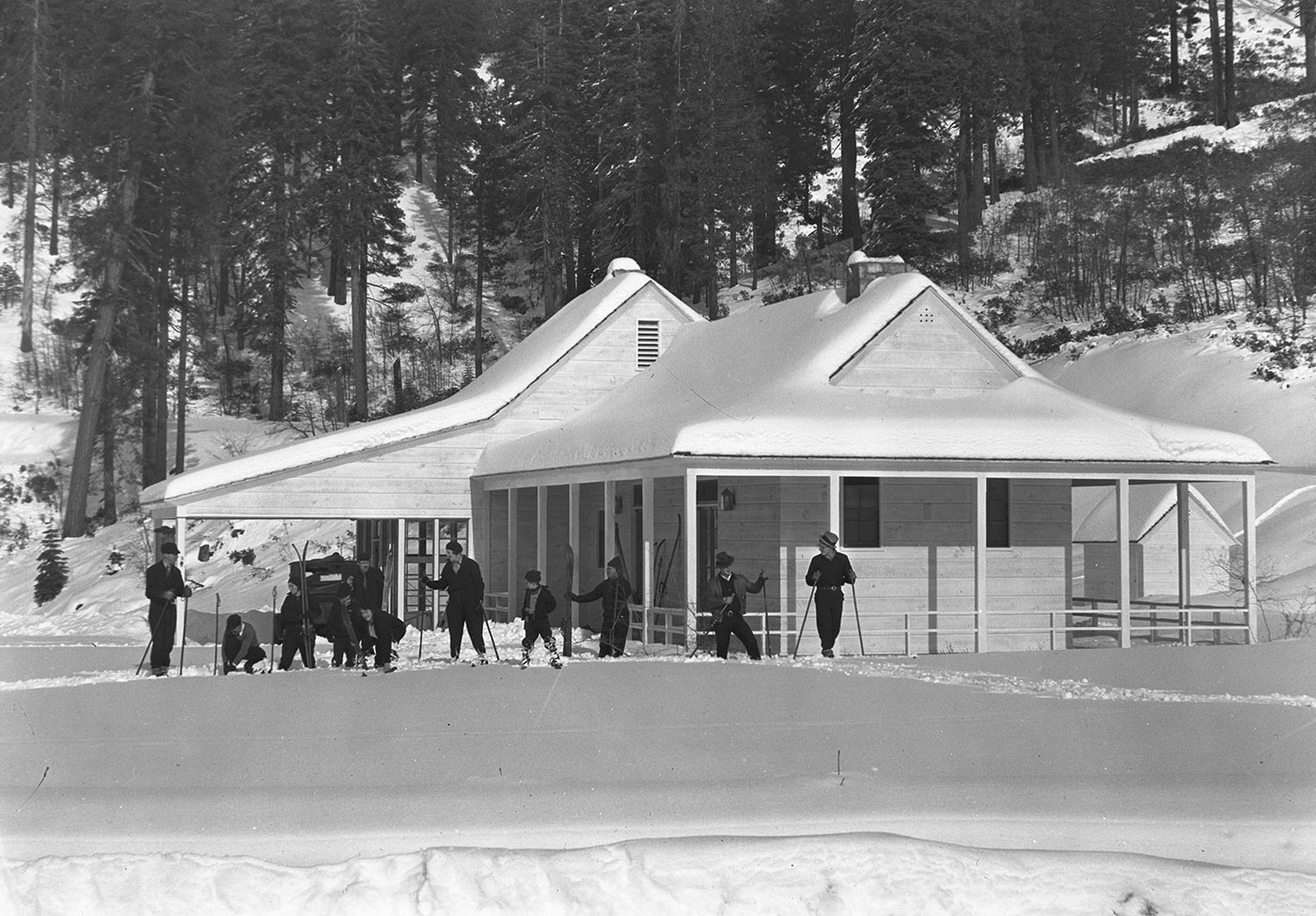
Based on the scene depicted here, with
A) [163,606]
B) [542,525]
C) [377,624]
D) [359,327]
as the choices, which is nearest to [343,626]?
[377,624]

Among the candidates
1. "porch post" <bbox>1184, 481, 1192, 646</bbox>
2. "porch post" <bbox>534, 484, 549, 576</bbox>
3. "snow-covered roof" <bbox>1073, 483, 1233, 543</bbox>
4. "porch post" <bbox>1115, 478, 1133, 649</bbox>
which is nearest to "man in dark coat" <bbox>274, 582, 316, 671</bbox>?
"porch post" <bbox>534, 484, 549, 576</bbox>

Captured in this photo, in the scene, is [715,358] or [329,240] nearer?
[715,358]

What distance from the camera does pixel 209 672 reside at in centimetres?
1712

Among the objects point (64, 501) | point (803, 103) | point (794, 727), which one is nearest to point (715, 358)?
point (794, 727)

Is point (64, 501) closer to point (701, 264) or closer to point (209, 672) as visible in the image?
point (701, 264)

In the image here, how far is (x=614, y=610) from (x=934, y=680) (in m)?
4.87

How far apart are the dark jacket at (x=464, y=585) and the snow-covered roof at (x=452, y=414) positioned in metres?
7.45

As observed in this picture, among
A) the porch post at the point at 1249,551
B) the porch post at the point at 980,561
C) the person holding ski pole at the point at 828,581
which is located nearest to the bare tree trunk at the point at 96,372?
the porch post at the point at 980,561

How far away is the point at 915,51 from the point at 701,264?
10.2 meters

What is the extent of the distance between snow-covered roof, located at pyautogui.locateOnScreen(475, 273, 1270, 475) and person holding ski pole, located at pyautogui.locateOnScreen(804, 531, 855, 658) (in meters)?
1.83

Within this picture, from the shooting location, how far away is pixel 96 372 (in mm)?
44750

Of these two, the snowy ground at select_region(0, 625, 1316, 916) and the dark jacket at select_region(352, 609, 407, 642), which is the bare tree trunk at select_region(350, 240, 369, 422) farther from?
→ the snowy ground at select_region(0, 625, 1316, 916)

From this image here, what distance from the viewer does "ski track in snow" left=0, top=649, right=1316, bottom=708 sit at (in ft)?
44.8

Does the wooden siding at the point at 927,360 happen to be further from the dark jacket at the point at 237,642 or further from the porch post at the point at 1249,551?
the dark jacket at the point at 237,642
